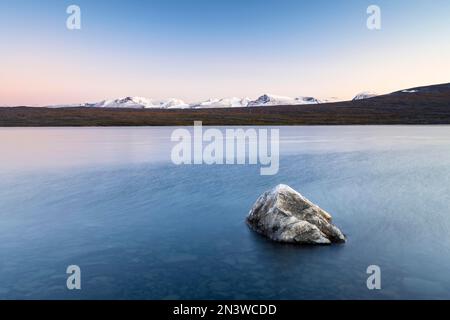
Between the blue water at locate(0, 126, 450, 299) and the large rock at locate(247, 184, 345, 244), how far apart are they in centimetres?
42

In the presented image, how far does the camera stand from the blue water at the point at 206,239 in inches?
326

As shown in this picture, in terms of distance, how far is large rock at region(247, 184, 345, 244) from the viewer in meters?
10.7

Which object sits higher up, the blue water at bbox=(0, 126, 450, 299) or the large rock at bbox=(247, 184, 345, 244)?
the large rock at bbox=(247, 184, 345, 244)

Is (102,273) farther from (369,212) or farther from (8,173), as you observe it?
(8,173)

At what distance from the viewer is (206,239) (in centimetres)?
1137

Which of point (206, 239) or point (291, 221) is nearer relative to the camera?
point (291, 221)

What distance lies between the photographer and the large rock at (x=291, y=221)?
1073 cm

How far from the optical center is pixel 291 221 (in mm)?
10984

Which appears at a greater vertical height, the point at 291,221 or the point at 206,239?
the point at 291,221

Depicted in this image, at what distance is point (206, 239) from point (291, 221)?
2.65m

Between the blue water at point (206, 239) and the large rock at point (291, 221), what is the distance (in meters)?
0.42

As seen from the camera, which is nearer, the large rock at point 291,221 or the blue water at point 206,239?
the blue water at point 206,239

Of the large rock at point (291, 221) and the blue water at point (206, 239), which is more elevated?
the large rock at point (291, 221)

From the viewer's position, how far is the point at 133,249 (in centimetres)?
1051
